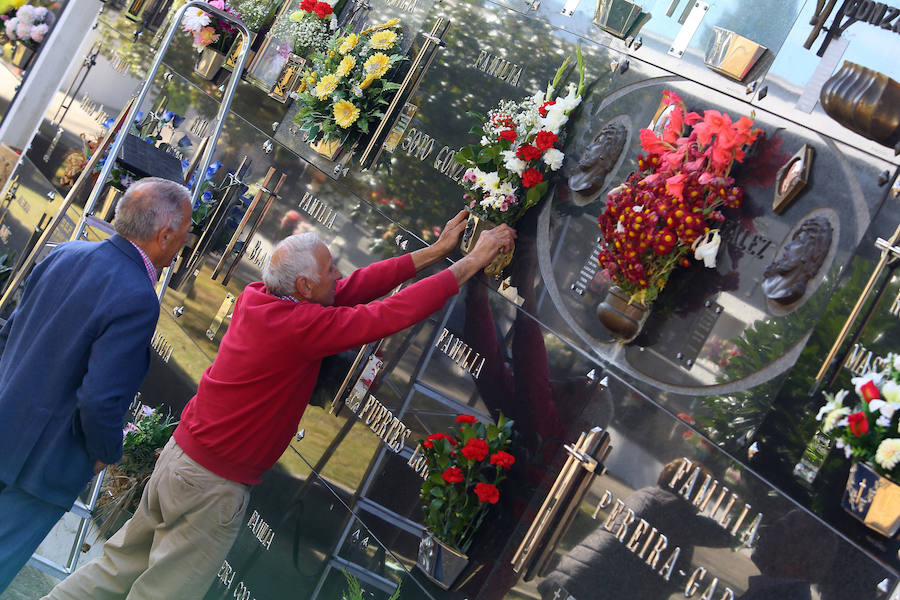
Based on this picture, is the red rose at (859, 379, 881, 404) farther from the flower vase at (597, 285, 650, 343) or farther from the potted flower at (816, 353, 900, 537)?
the flower vase at (597, 285, 650, 343)

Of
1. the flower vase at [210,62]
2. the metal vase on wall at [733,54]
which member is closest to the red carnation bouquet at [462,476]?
the metal vase on wall at [733,54]

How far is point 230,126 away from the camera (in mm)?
7363

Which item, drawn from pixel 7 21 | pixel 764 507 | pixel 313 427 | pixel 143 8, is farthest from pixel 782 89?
pixel 7 21

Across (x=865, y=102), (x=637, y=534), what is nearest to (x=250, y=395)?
(x=637, y=534)

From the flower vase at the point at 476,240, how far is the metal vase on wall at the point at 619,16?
3.65 ft

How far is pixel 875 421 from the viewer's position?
2746mm

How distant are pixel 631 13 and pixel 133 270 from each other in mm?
2588

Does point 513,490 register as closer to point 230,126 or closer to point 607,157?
point 607,157

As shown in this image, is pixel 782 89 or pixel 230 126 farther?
pixel 230 126

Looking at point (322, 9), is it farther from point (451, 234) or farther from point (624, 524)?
point (624, 524)

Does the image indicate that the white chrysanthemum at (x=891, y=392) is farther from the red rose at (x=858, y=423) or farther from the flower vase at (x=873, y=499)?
the flower vase at (x=873, y=499)

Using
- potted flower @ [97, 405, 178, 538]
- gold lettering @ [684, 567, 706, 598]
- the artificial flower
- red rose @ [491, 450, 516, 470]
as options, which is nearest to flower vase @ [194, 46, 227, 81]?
the artificial flower

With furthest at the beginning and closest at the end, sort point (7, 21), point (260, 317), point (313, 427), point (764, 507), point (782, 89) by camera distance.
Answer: point (7, 21), point (313, 427), point (260, 317), point (782, 89), point (764, 507)

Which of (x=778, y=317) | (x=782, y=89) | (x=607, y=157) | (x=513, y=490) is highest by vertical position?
(x=782, y=89)
